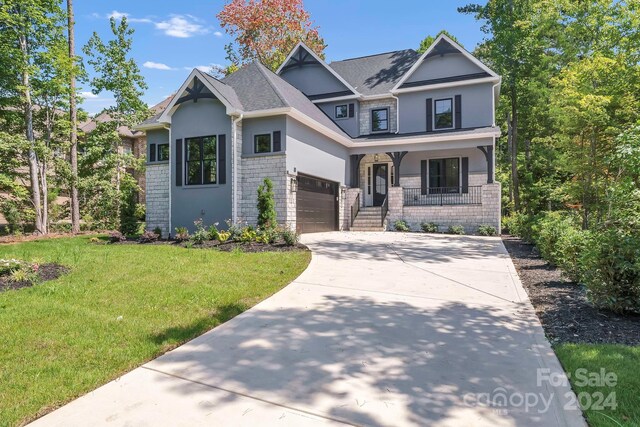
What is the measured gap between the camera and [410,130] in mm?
19203

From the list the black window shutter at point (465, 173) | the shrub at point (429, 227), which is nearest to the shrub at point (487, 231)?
the shrub at point (429, 227)

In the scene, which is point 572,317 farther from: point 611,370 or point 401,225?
point 401,225

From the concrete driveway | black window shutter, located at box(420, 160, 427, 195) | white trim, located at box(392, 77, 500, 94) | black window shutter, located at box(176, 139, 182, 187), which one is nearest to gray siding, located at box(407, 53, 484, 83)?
white trim, located at box(392, 77, 500, 94)

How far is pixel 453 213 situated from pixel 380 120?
6301 millimetres

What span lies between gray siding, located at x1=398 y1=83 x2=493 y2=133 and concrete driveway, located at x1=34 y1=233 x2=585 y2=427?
558 inches

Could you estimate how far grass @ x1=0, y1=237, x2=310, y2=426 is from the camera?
314 centimetres

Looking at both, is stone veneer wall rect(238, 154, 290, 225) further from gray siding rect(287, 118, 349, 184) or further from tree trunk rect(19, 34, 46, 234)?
tree trunk rect(19, 34, 46, 234)

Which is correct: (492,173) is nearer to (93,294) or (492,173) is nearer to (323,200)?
(323,200)

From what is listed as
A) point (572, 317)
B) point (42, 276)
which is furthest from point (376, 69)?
point (42, 276)

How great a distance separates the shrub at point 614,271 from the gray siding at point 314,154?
394 inches

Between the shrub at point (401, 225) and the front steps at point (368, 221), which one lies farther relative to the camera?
the front steps at point (368, 221)

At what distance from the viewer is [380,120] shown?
66.0 feet

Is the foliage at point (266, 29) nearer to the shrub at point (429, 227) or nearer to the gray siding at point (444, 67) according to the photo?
the gray siding at point (444, 67)

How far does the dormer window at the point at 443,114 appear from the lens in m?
18.6
